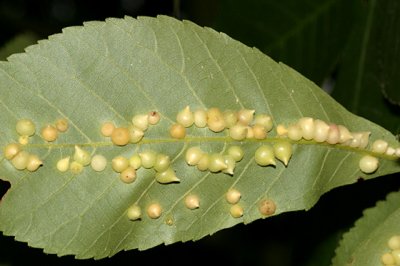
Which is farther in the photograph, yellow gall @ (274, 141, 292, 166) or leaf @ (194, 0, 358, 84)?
leaf @ (194, 0, 358, 84)

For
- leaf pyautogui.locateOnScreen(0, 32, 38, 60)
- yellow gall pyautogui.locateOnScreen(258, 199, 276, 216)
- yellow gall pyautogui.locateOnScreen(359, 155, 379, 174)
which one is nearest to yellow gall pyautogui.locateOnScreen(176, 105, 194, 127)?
yellow gall pyautogui.locateOnScreen(258, 199, 276, 216)

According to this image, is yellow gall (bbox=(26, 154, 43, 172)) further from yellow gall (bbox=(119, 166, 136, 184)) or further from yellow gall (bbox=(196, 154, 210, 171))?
yellow gall (bbox=(196, 154, 210, 171))

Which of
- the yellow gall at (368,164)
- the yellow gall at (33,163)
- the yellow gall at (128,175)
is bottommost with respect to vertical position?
the yellow gall at (368,164)

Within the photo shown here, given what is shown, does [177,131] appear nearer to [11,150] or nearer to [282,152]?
[282,152]

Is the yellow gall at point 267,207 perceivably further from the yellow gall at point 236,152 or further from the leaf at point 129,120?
the yellow gall at point 236,152

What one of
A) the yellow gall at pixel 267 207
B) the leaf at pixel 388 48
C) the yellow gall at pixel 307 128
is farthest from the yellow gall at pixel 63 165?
the leaf at pixel 388 48

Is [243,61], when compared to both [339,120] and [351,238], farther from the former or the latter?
[351,238]
